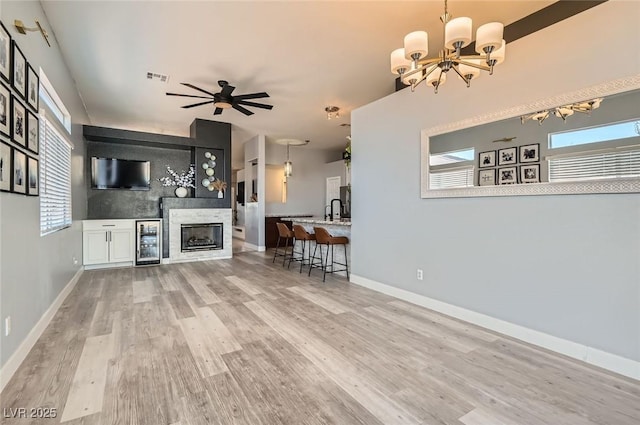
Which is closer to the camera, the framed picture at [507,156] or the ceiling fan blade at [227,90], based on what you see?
the framed picture at [507,156]

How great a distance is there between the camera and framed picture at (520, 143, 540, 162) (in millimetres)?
2623

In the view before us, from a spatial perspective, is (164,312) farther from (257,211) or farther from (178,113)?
(257,211)

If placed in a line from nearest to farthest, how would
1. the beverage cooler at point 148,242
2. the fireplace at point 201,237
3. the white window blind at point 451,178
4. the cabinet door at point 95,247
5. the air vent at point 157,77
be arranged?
the white window blind at point 451,178, the air vent at point 157,77, the cabinet door at point 95,247, the beverage cooler at point 148,242, the fireplace at point 201,237

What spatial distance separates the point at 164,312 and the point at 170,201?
141 inches

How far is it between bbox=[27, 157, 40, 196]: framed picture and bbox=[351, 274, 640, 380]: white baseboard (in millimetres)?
3868

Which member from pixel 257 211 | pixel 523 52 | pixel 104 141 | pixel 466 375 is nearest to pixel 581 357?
pixel 466 375

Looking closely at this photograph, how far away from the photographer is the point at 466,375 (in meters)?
2.12

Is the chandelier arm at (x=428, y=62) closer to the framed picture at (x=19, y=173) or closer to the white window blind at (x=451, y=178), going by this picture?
the white window blind at (x=451, y=178)

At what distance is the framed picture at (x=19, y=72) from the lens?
7.10 feet

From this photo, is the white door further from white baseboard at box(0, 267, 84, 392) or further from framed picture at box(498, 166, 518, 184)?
white baseboard at box(0, 267, 84, 392)

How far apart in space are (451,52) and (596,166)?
1414 millimetres

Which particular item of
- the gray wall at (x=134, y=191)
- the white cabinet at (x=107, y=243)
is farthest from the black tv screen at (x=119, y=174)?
the white cabinet at (x=107, y=243)

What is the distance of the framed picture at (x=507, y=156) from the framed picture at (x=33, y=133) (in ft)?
13.5

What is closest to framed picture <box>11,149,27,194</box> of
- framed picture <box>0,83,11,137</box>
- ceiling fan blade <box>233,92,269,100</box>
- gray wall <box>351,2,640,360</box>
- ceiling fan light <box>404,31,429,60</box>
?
framed picture <box>0,83,11,137</box>
